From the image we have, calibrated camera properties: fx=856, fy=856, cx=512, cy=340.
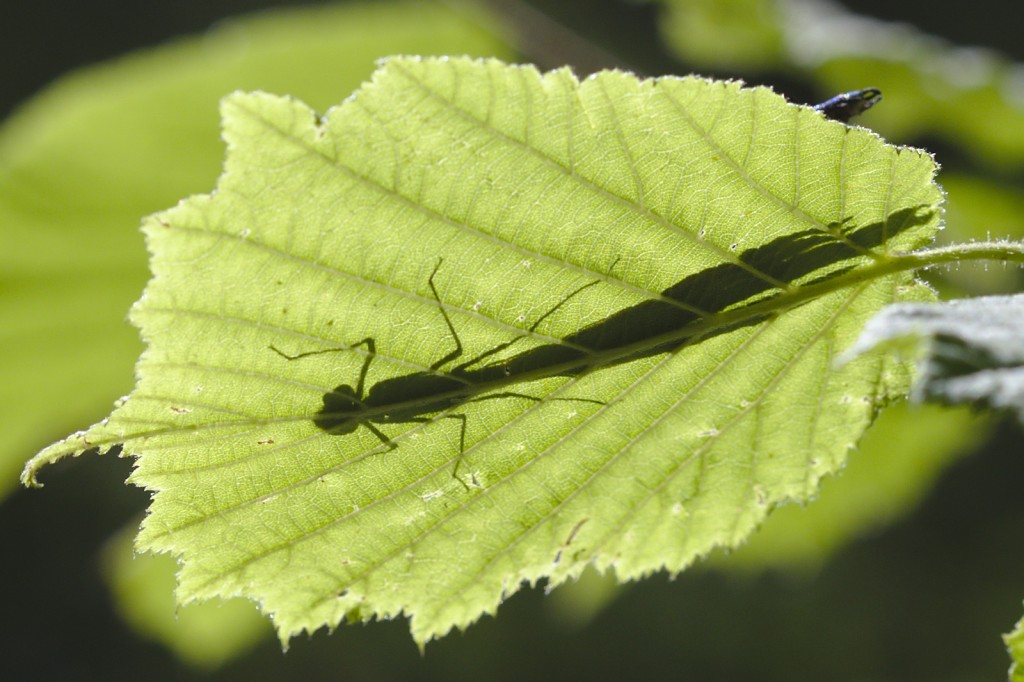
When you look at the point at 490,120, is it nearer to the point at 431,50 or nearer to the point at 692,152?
the point at 692,152

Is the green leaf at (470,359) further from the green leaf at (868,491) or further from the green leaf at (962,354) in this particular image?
the green leaf at (868,491)

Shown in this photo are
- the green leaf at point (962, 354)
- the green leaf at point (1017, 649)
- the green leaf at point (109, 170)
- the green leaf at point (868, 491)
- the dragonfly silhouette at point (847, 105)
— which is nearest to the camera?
the green leaf at point (962, 354)

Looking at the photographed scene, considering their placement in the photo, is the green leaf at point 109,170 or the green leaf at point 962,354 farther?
the green leaf at point 109,170

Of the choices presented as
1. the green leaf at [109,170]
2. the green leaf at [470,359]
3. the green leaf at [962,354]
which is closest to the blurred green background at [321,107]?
the green leaf at [109,170]

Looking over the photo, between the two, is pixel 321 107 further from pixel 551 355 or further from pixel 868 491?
pixel 868 491

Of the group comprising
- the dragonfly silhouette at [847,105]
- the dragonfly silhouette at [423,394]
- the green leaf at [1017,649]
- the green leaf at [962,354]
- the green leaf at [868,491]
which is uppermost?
the dragonfly silhouette at [847,105]

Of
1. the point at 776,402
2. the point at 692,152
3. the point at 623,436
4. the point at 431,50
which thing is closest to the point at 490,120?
the point at 692,152
